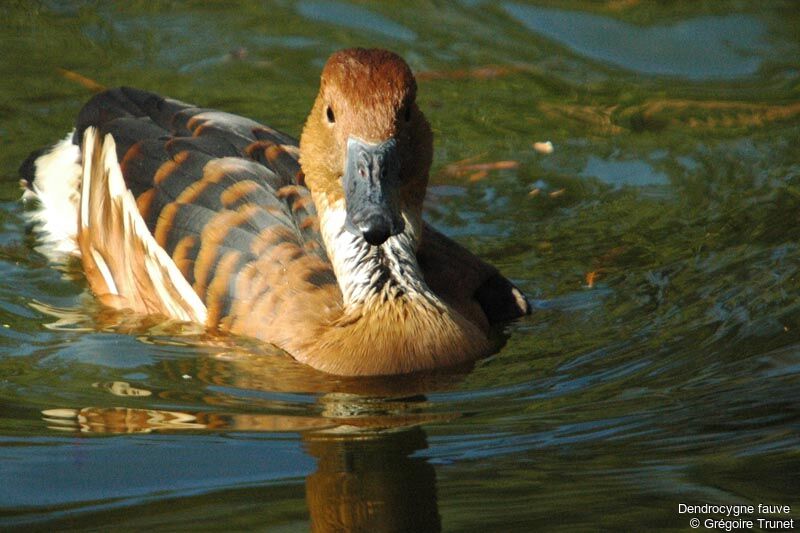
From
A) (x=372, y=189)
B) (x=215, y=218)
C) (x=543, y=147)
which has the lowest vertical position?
(x=215, y=218)

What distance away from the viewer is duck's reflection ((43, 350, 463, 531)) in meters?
5.48

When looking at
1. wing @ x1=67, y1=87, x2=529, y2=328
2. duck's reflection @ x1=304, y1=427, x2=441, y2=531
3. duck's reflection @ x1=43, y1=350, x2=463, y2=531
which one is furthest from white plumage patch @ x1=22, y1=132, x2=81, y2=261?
duck's reflection @ x1=304, y1=427, x2=441, y2=531

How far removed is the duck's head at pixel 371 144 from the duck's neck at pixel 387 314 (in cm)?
16

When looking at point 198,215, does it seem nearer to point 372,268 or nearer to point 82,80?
point 372,268

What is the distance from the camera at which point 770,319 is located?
7207mm

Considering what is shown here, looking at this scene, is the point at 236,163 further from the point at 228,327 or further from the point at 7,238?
the point at 7,238

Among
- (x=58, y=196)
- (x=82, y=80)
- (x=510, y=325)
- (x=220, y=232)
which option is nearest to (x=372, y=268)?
(x=220, y=232)

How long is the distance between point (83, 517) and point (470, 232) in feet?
14.0

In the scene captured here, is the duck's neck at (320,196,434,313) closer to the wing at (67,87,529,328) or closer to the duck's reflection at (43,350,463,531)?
the wing at (67,87,529,328)

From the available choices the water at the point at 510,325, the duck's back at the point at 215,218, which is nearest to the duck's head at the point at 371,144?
the duck's back at the point at 215,218

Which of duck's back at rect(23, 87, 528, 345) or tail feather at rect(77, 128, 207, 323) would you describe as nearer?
duck's back at rect(23, 87, 528, 345)

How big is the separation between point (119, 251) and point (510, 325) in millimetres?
2434

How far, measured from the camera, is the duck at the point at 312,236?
6805mm

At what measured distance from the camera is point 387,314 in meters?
7.16
